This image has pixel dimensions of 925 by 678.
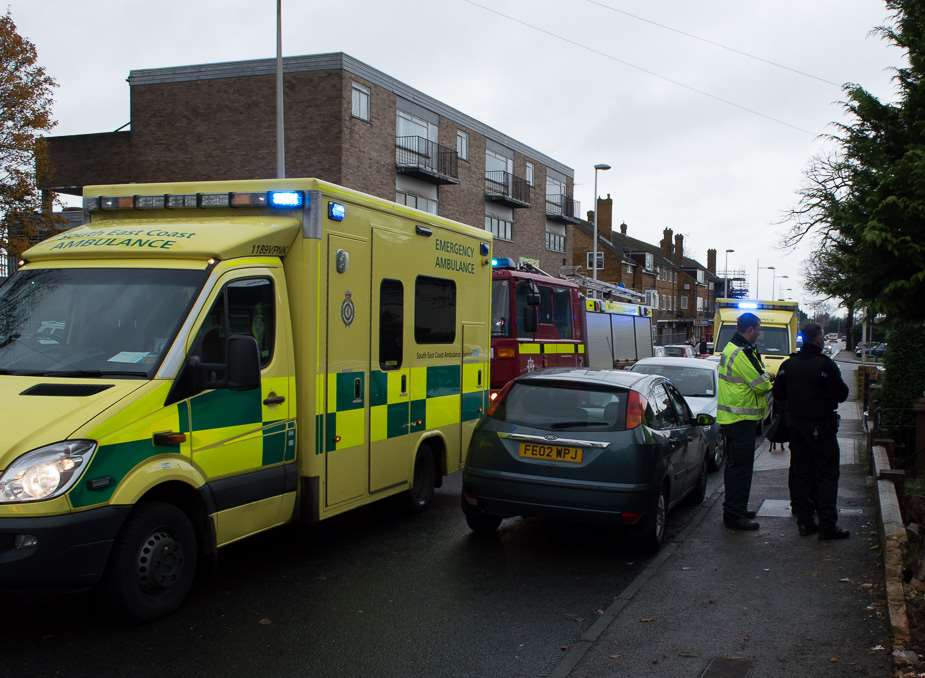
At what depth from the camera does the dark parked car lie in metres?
7.11

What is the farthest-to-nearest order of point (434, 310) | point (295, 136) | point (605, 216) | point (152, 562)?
point (605, 216) → point (295, 136) → point (434, 310) → point (152, 562)

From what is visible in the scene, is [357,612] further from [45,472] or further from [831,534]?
[831,534]

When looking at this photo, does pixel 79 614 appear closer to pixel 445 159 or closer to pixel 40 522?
pixel 40 522

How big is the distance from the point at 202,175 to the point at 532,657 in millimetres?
29699

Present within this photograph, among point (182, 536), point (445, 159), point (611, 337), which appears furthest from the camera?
point (445, 159)

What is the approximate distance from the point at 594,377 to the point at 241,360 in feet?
10.9

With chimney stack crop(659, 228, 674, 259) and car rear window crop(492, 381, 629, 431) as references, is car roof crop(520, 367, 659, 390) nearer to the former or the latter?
car rear window crop(492, 381, 629, 431)

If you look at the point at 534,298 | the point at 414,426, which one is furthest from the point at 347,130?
the point at 414,426

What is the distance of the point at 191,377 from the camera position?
18.6 feet

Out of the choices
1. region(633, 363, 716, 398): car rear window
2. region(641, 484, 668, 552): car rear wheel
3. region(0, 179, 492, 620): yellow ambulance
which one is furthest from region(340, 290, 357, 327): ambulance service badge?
region(633, 363, 716, 398): car rear window

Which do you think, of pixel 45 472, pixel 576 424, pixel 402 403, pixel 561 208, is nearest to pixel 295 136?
pixel 561 208

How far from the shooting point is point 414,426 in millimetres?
8453

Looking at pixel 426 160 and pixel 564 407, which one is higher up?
pixel 426 160

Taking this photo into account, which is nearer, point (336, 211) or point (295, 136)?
point (336, 211)
